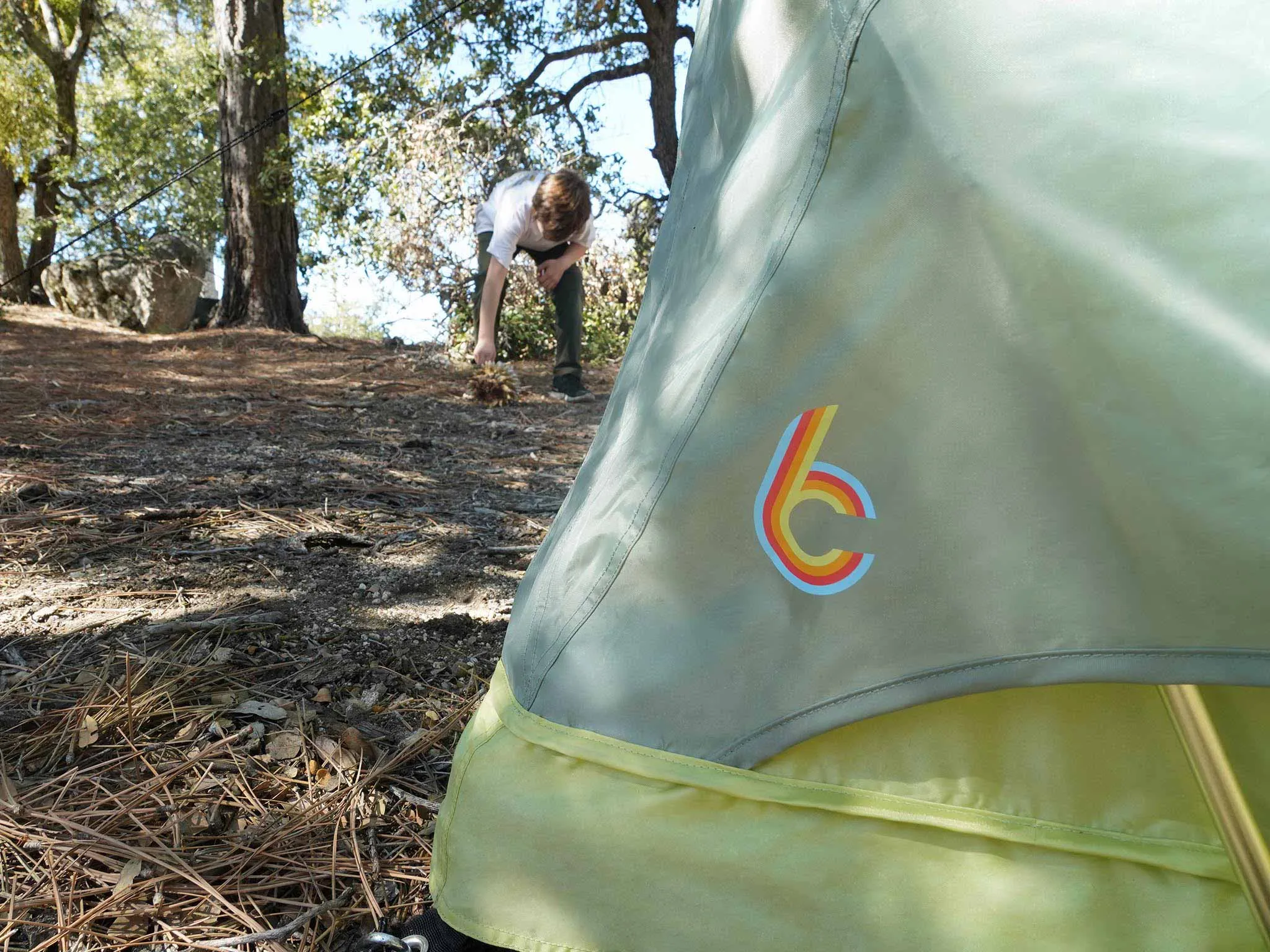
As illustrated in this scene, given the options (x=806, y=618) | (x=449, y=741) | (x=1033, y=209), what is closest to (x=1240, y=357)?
(x=1033, y=209)

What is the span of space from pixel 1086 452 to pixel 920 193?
269mm

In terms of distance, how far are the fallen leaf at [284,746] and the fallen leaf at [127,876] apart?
26 centimetres

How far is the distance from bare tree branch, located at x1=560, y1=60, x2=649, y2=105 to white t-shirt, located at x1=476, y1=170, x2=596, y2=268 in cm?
409

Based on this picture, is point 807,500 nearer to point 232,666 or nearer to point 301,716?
point 301,716

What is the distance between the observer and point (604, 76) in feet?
27.8

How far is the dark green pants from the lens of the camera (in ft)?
16.6

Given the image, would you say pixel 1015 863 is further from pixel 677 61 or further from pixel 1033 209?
pixel 677 61

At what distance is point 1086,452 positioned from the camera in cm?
73

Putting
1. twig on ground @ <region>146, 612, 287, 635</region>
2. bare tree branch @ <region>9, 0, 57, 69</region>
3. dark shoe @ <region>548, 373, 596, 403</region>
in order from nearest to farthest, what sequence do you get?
twig on ground @ <region>146, 612, 287, 635</region> → dark shoe @ <region>548, 373, 596, 403</region> → bare tree branch @ <region>9, 0, 57, 69</region>

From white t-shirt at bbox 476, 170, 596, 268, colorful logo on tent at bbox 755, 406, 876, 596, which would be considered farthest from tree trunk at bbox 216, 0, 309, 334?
colorful logo on tent at bbox 755, 406, 876, 596

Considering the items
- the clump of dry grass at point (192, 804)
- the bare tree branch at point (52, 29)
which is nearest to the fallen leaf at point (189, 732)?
the clump of dry grass at point (192, 804)

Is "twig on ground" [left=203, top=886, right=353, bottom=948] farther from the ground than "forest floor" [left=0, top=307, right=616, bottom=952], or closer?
closer

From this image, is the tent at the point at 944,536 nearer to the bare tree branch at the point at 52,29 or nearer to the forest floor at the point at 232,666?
the forest floor at the point at 232,666

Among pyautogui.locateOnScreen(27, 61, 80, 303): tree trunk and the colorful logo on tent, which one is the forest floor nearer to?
the colorful logo on tent
